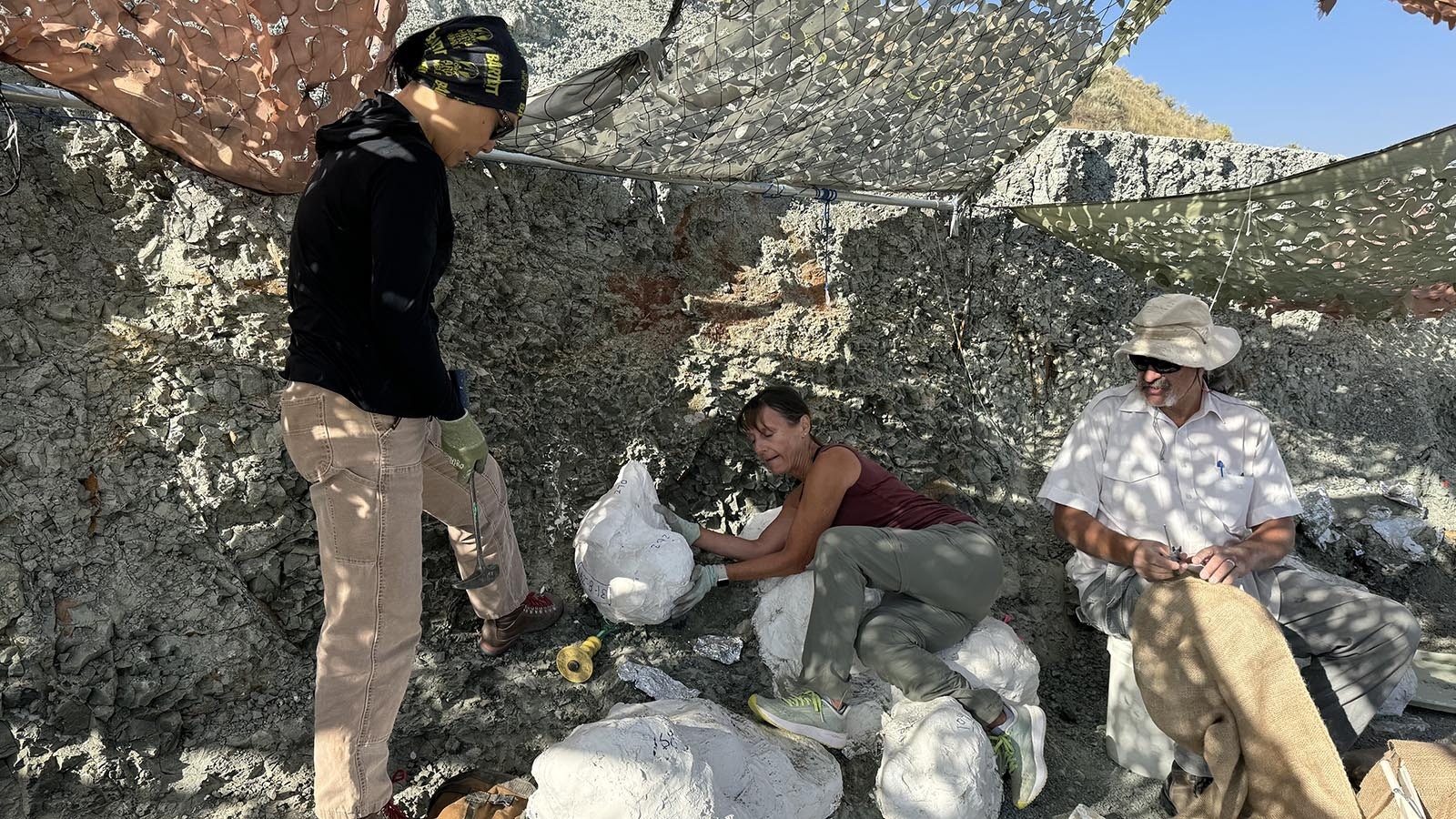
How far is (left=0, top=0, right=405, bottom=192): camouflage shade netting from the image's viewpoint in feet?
6.40

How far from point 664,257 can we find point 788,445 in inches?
41.0

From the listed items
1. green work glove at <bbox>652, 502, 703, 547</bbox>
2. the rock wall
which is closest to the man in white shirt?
the rock wall

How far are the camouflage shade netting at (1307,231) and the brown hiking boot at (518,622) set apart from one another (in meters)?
2.55

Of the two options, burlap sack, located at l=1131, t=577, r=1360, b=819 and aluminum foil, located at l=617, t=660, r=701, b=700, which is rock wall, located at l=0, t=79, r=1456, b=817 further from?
burlap sack, located at l=1131, t=577, r=1360, b=819

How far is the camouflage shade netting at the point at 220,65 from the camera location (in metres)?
1.95

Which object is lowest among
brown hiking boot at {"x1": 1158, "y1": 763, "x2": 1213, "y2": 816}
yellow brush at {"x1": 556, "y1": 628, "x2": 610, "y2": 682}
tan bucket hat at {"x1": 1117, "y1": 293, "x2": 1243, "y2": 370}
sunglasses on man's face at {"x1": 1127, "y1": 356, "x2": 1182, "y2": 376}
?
brown hiking boot at {"x1": 1158, "y1": 763, "x2": 1213, "y2": 816}

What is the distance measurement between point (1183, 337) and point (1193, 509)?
1.86ft

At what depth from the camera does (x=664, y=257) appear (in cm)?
346

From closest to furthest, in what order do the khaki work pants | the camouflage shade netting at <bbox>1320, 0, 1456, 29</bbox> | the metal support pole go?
1. the khaki work pants
2. the metal support pole
3. the camouflage shade netting at <bbox>1320, 0, 1456, 29</bbox>

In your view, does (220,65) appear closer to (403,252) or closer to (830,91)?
(403,252)

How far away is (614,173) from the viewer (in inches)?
114

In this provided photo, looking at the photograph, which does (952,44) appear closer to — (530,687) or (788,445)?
(788,445)

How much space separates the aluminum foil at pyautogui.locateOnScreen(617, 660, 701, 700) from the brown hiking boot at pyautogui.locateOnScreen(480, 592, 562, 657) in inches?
11.3

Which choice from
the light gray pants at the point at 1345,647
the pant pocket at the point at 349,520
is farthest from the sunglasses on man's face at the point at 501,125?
the light gray pants at the point at 1345,647
